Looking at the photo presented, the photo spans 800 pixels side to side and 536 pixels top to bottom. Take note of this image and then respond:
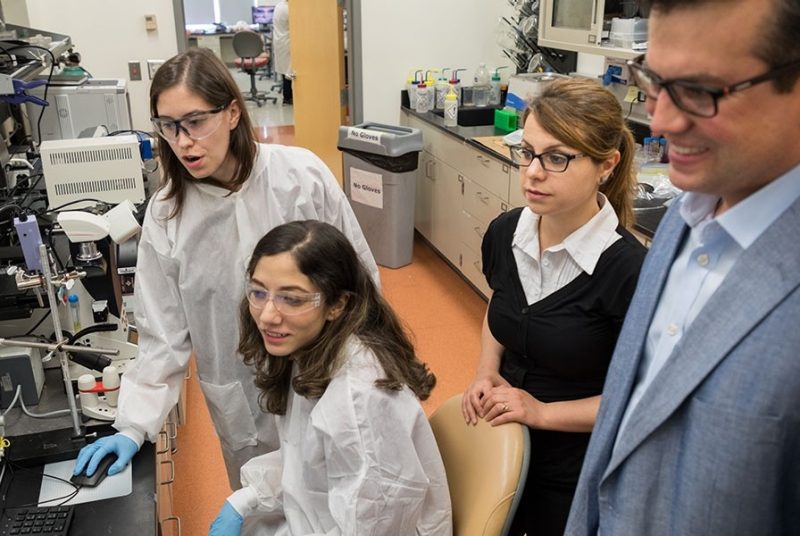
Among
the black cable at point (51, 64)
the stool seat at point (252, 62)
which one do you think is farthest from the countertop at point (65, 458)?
the stool seat at point (252, 62)

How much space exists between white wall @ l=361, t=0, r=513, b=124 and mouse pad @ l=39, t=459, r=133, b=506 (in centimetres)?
324

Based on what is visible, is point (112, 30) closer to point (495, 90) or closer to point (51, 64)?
point (51, 64)

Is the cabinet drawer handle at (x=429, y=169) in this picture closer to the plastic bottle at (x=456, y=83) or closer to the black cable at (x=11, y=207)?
the plastic bottle at (x=456, y=83)

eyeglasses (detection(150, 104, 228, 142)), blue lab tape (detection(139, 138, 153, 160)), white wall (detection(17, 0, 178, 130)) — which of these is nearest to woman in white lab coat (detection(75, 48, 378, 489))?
eyeglasses (detection(150, 104, 228, 142))

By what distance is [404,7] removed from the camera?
13.5 ft

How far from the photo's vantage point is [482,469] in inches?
46.9

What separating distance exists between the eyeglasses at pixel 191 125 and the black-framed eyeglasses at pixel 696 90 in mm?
957

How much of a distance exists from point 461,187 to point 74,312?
7.76 ft

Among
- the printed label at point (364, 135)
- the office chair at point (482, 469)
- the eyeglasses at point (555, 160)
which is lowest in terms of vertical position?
the office chair at point (482, 469)

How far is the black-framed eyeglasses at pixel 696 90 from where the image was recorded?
623 millimetres

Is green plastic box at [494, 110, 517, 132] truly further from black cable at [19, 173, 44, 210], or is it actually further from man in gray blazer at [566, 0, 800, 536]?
man in gray blazer at [566, 0, 800, 536]

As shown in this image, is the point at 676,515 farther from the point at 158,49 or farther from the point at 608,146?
the point at 158,49

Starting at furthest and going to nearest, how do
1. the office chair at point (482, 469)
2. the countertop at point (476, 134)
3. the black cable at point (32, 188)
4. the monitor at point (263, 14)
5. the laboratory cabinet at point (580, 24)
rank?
1. the monitor at point (263, 14)
2. the countertop at point (476, 134)
3. the laboratory cabinet at point (580, 24)
4. the black cable at point (32, 188)
5. the office chair at point (482, 469)

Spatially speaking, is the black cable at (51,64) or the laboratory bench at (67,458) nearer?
the laboratory bench at (67,458)
